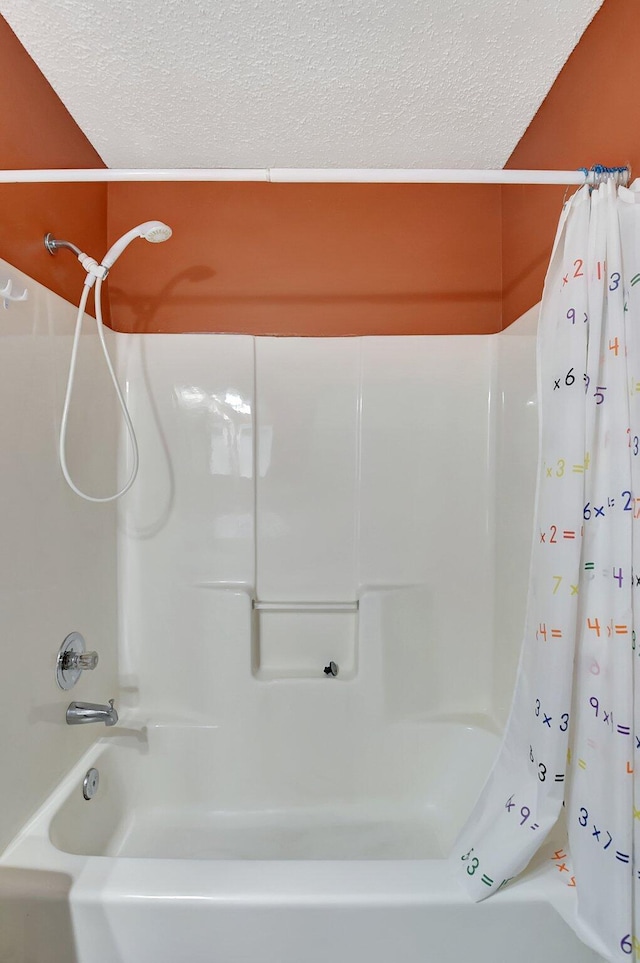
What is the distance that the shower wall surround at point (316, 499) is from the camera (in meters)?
2.10

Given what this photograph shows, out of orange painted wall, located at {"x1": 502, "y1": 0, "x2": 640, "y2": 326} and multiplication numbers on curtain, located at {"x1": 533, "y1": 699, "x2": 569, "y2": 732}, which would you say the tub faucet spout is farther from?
orange painted wall, located at {"x1": 502, "y1": 0, "x2": 640, "y2": 326}

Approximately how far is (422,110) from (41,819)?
2.09 meters

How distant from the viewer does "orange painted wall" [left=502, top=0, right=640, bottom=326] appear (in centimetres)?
123

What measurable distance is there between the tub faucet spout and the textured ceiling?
1668 millimetres

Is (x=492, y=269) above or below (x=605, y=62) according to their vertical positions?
below

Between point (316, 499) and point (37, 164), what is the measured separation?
1.25 meters

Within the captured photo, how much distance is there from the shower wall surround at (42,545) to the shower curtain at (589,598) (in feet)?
3.35

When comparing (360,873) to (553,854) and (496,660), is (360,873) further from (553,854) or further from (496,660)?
(496,660)

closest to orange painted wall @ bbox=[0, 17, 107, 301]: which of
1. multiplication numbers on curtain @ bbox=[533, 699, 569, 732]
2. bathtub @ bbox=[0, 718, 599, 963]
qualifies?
bathtub @ bbox=[0, 718, 599, 963]

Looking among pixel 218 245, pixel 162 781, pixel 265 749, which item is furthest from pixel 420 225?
pixel 162 781

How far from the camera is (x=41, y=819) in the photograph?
144 centimetres

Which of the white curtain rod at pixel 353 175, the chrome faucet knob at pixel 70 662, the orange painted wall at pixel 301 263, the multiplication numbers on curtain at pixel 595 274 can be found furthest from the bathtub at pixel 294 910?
the orange painted wall at pixel 301 263

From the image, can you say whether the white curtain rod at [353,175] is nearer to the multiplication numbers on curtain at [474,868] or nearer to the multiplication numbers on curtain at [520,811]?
the multiplication numbers on curtain at [520,811]

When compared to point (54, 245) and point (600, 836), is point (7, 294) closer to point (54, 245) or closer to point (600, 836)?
point (54, 245)
